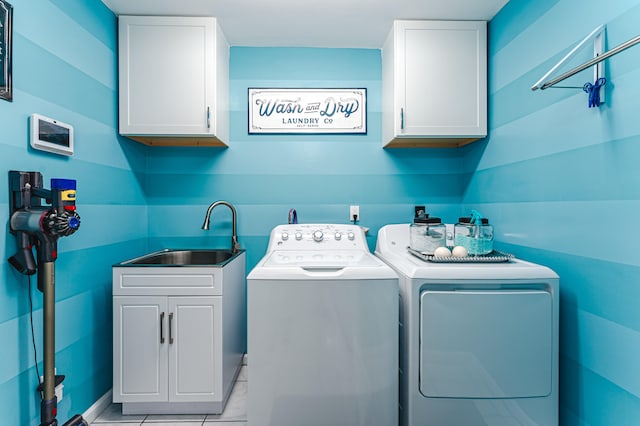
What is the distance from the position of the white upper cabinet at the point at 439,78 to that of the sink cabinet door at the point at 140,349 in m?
1.85

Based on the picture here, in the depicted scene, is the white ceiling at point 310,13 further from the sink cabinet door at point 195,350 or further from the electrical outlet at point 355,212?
the sink cabinet door at point 195,350

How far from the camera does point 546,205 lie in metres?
1.65

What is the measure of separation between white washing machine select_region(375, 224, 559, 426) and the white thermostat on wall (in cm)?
177

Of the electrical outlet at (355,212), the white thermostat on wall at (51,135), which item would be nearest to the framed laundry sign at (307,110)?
the electrical outlet at (355,212)

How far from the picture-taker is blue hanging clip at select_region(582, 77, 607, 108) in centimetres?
131

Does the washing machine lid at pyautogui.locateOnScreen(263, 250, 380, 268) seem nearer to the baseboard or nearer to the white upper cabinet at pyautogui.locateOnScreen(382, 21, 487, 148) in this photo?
the white upper cabinet at pyautogui.locateOnScreen(382, 21, 487, 148)


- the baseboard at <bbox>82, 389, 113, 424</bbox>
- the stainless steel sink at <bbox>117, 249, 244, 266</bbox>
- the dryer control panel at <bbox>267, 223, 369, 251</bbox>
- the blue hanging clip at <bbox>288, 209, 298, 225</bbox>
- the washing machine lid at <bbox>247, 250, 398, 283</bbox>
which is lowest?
the baseboard at <bbox>82, 389, 113, 424</bbox>

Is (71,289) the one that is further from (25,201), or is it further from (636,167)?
(636,167)

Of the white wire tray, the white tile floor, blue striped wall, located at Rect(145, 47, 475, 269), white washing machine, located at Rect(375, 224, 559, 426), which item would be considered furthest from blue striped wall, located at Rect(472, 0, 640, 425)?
the white tile floor

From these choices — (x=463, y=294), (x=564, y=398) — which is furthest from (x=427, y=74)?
(x=564, y=398)

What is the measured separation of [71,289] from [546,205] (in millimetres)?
2467

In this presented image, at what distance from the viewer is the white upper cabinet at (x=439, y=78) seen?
7.00 ft

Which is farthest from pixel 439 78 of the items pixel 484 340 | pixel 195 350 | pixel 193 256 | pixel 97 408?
pixel 97 408

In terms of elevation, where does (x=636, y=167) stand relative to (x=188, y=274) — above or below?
above
